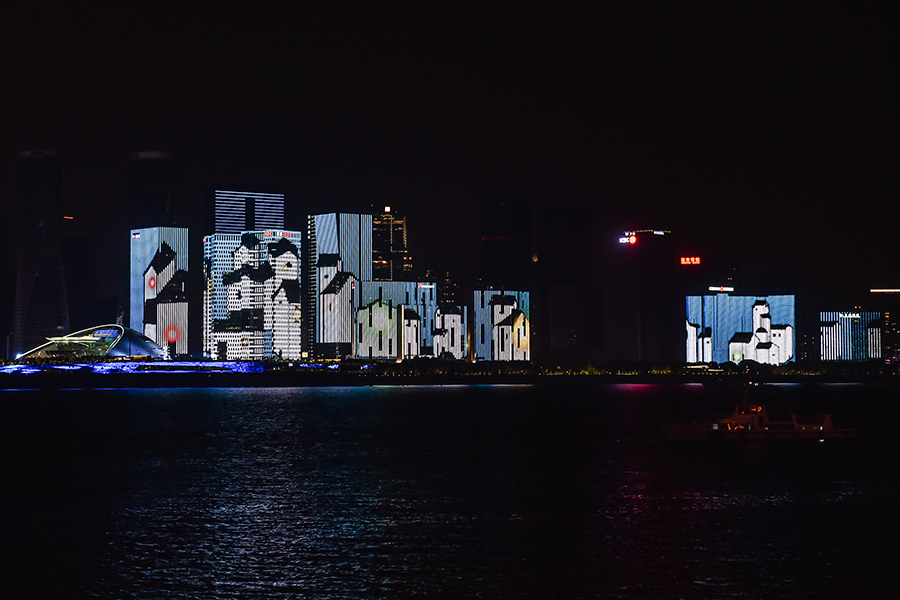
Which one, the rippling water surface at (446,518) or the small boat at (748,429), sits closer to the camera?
the rippling water surface at (446,518)

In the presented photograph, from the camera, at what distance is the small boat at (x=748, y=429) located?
335 feet

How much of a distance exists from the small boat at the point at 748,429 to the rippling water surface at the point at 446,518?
7.19ft

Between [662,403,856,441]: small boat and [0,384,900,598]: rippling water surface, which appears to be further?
[662,403,856,441]: small boat

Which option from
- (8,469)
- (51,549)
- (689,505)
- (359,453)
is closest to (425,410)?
(359,453)

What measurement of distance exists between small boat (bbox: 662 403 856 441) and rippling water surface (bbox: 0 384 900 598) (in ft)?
7.19

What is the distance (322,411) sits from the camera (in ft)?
565

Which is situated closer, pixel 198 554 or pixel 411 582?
pixel 411 582

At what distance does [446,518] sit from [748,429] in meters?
53.4

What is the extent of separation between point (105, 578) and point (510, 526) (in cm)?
2034

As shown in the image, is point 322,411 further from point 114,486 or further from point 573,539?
point 573,539

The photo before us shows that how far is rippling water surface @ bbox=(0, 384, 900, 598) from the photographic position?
139ft

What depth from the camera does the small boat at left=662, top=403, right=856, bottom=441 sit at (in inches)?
4019

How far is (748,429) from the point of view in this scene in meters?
102

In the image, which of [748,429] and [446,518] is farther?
[748,429]
